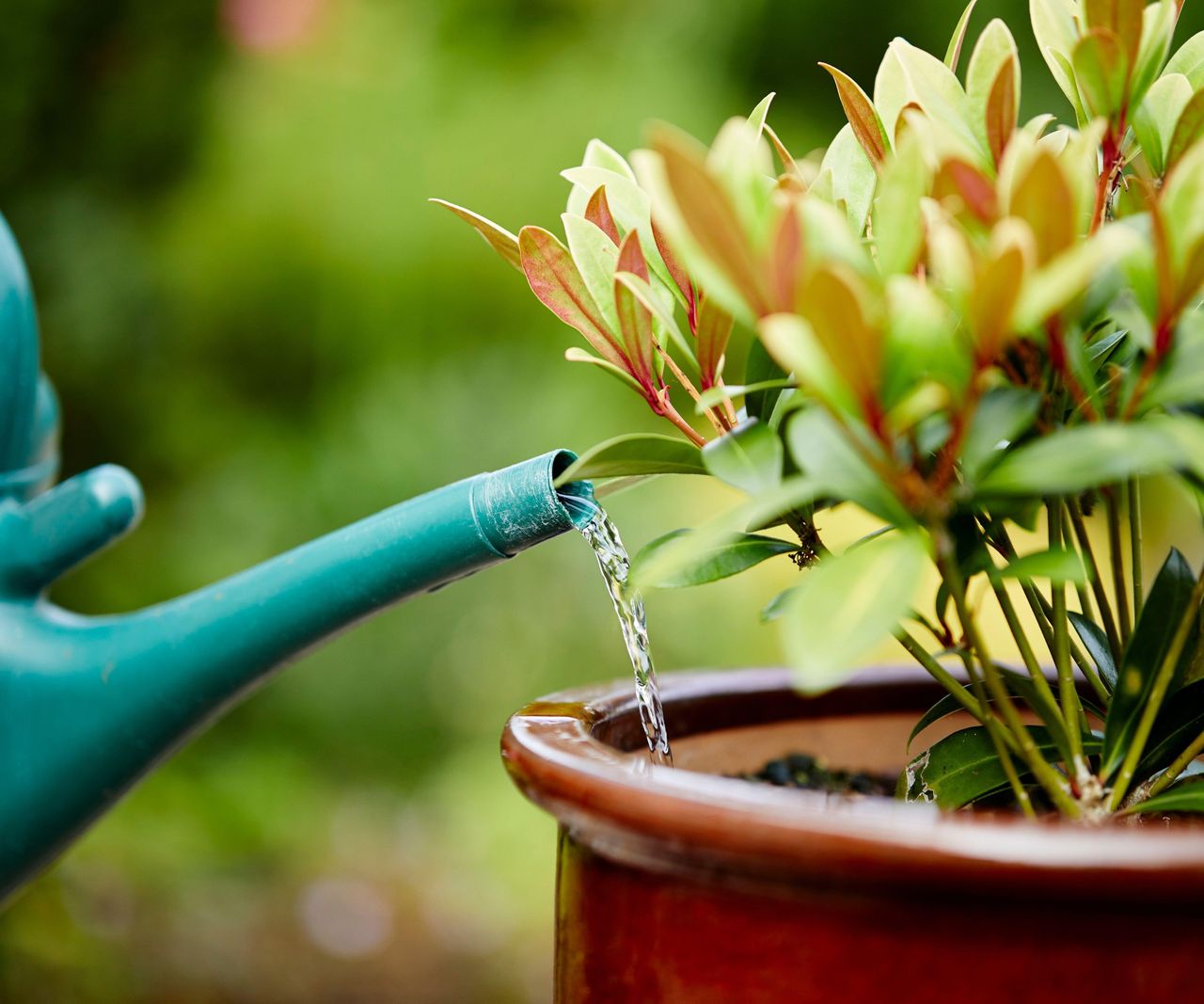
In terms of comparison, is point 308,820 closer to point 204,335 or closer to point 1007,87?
point 204,335

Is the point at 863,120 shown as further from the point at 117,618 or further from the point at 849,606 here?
the point at 117,618

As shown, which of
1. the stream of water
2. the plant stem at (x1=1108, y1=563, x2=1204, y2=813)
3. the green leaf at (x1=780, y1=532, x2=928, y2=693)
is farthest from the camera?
the stream of water

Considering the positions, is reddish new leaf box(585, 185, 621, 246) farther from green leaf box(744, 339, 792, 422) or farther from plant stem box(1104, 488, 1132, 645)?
plant stem box(1104, 488, 1132, 645)

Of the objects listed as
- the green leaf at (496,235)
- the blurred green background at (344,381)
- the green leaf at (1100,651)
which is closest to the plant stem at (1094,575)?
the green leaf at (1100,651)

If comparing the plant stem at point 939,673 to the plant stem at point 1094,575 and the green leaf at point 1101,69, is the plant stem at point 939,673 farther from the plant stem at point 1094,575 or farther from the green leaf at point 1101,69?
the green leaf at point 1101,69

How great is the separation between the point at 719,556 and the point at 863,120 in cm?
17

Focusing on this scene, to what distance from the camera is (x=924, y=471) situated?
345 mm

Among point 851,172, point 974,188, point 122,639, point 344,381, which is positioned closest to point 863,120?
point 851,172

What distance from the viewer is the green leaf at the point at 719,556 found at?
0.39 m

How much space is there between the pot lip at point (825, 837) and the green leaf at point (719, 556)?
64mm

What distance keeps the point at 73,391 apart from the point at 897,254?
1.63 meters

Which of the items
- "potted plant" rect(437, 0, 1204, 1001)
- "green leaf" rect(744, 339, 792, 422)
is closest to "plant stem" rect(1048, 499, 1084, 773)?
"potted plant" rect(437, 0, 1204, 1001)

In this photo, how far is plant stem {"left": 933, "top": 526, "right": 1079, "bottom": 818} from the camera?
1.01 feet

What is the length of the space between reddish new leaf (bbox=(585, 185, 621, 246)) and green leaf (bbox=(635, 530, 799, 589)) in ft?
0.39
